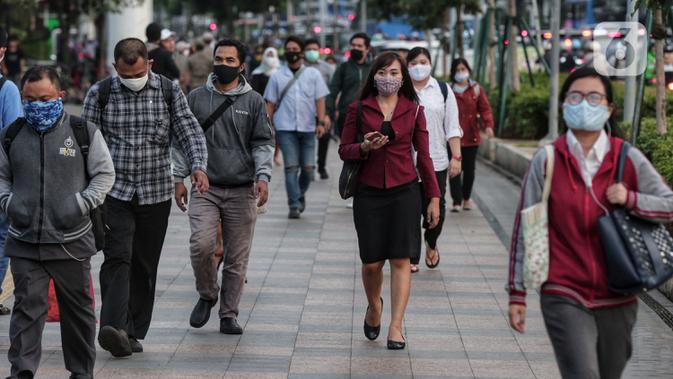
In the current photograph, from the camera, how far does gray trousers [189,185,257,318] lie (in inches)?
317

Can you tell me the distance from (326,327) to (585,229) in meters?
3.58

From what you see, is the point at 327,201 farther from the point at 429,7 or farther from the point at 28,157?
the point at 429,7

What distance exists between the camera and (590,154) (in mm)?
5188

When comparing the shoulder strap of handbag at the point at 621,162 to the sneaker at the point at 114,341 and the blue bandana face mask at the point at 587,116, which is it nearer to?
the blue bandana face mask at the point at 587,116

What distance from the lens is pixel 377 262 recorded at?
786 centimetres

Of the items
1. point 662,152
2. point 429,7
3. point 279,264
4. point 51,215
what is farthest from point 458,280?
point 429,7

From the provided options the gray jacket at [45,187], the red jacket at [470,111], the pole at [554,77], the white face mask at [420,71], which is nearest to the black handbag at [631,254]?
the gray jacket at [45,187]

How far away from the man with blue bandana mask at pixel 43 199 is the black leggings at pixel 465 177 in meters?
7.72

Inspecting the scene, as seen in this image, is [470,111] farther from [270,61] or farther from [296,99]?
[270,61]

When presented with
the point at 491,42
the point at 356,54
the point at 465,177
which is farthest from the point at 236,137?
the point at 491,42

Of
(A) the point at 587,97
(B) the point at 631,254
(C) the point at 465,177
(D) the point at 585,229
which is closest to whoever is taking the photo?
(B) the point at 631,254

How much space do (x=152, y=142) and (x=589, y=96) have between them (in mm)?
2844

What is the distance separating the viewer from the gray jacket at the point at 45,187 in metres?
6.34

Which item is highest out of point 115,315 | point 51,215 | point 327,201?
point 51,215
